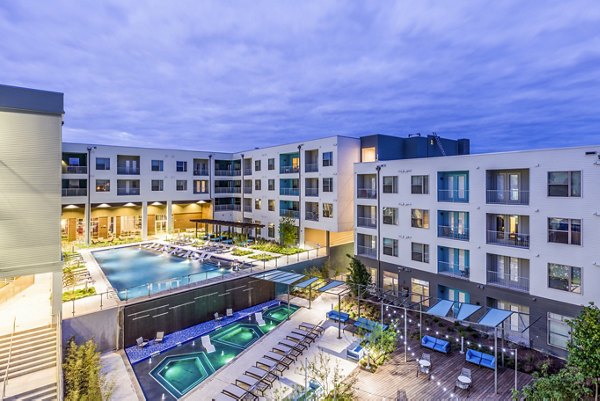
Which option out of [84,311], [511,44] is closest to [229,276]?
[84,311]

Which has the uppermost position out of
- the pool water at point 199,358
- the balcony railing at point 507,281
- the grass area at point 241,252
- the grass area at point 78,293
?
the balcony railing at point 507,281

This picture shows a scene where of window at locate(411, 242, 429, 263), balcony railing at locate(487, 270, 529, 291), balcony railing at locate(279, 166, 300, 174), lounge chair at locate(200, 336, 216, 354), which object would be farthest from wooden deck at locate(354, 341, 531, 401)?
balcony railing at locate(279, 166, 300, 174)

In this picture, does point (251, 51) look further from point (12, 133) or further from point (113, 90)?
point (113, 90)

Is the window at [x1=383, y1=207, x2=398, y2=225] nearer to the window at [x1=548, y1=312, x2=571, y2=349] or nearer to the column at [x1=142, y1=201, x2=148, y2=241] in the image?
the window at [x1=548, y1=312, x2=571, y2=349]

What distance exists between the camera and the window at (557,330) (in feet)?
48.5

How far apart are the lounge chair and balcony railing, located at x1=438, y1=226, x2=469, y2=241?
598 inches

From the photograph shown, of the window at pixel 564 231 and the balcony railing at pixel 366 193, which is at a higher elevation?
the balcony railing at pixel 366 193

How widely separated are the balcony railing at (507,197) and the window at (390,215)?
20.6ft

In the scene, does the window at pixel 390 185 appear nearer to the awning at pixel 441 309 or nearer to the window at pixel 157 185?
the awning at pixel 441 309

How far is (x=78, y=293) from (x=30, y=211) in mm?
6128

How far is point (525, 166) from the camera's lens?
16109 mm

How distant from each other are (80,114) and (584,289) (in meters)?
102

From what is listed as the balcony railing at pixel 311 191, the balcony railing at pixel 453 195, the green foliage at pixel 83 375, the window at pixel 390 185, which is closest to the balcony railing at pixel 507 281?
the balcony railing at pixel 453 195

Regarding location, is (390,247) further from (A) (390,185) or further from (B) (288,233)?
(B) (288,233)
